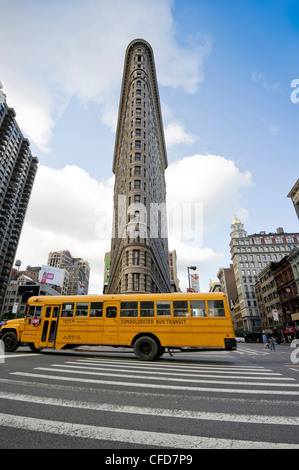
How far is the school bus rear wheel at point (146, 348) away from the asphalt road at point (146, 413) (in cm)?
409

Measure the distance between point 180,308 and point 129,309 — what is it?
2.63 meters

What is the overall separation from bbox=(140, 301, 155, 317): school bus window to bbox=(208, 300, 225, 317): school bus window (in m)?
2.84

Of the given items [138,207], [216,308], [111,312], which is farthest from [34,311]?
[138,207]

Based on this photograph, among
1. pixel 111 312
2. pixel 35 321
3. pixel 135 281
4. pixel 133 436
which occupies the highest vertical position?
pixel 135 281

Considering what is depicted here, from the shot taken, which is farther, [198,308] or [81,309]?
[81,309]

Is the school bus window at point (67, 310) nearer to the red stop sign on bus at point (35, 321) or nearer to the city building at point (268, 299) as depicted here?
the red stop sign on bus at point (35, 321)

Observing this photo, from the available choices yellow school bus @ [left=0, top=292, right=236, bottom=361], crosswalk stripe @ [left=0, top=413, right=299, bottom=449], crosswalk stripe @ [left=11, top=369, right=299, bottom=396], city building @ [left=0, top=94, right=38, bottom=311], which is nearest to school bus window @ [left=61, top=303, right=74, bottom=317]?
yellow school bus @ [left=0, top=292, right=236, bottom=361]

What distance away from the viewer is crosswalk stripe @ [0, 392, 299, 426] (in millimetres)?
3977

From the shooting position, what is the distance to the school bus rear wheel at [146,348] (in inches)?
437

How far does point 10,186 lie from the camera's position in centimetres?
9200

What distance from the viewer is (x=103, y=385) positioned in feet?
20.4

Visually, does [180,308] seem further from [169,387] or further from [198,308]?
[169,387]
